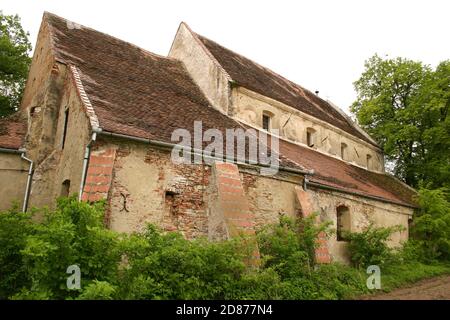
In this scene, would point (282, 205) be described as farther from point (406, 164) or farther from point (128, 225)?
point (406, 164)

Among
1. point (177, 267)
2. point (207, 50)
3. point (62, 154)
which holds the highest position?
point (207, 50)

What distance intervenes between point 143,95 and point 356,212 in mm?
9162

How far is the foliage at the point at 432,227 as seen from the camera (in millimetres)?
15906

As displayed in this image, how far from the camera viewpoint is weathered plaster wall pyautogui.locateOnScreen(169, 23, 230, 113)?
14.5 meters

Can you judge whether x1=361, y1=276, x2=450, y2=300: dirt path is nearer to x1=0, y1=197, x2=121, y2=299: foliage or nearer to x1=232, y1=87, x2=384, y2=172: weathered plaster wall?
x1=0, y1=197, x2=121, y2=299: foliage

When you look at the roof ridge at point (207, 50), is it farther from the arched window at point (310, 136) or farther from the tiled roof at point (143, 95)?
the arched window at point (310, 136)

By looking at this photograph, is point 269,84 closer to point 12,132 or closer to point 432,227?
point 432,227

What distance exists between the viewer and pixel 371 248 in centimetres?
1266

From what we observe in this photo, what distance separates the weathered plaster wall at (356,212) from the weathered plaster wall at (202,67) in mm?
5004

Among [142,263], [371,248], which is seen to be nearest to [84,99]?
[142,263]

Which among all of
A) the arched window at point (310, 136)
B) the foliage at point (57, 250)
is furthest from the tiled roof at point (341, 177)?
the foliage at point (57, 250)

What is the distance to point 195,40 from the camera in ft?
54.4

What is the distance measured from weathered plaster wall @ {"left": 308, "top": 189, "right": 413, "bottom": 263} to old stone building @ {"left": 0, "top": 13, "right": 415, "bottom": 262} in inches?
1.8
